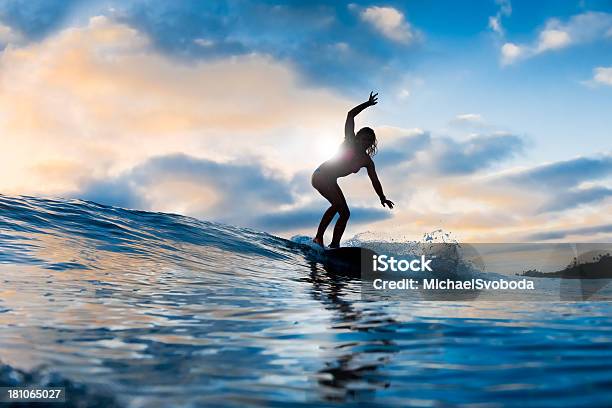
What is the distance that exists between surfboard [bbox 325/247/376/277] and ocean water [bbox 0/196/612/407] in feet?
11.2

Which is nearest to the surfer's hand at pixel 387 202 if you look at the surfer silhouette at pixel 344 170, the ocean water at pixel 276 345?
the surfer silhouette at pixel 344 170

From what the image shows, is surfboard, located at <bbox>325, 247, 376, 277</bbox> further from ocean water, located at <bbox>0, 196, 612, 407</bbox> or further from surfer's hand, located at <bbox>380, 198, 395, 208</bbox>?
ocean water, located at <bbox>0, 196, 612, 407</bbox>

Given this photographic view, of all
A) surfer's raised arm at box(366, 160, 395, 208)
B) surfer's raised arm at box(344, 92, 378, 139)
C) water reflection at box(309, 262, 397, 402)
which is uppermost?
surfer's raised arm at box(344, 92, 378, 139)

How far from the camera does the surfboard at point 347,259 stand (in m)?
9.38

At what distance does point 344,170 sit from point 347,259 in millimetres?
1754

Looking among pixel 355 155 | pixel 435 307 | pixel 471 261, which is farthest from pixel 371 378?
pixel 471 261

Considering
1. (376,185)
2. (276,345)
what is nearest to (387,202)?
(376,185)

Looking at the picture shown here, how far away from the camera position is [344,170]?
976 centimetres

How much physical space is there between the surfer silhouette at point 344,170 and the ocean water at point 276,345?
3.90m

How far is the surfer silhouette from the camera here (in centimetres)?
961

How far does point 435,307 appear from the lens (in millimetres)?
4453

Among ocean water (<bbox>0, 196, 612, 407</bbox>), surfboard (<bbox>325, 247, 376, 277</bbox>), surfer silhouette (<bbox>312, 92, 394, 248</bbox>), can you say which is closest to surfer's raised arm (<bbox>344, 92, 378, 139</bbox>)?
surfer silhouette (<bbox>312, 92, 394, 248</bbox>)

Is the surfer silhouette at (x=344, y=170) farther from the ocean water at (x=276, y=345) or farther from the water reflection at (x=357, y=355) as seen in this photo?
the water reflection at (x=357, y=355)

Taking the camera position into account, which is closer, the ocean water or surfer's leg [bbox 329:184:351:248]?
the ocean water
